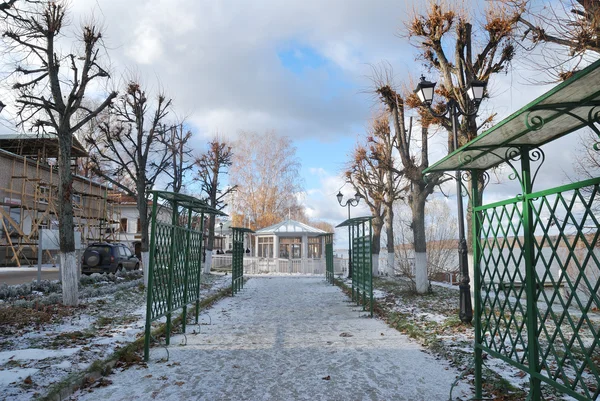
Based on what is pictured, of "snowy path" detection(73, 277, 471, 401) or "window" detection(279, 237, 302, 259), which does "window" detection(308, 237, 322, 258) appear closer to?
"window" detection(279, 237, 302, 259)

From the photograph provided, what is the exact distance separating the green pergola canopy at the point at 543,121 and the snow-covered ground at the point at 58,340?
182 inches

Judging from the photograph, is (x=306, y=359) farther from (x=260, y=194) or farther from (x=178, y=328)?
(x=260, y=194)

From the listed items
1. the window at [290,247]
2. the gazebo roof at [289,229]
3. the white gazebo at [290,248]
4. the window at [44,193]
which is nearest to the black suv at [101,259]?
the window at [44,193]

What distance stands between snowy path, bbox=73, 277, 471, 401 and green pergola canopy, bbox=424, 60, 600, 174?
7.96 feet

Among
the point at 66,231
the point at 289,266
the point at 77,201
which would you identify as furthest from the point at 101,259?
Answer: the point at 289,266

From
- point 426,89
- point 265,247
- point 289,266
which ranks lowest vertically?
point 289,266

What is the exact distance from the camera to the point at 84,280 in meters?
13.9

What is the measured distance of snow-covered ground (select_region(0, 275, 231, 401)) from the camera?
4410 mm

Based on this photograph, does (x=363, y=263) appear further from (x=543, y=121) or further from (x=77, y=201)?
(x=77, y=201)

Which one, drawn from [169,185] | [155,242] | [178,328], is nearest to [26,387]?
[155,242]

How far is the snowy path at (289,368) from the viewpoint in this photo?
4.43 meters

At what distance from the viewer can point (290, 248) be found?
32406 millimetres

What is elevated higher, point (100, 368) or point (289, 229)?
point (289, 229)

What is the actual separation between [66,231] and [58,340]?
13.6 ft
